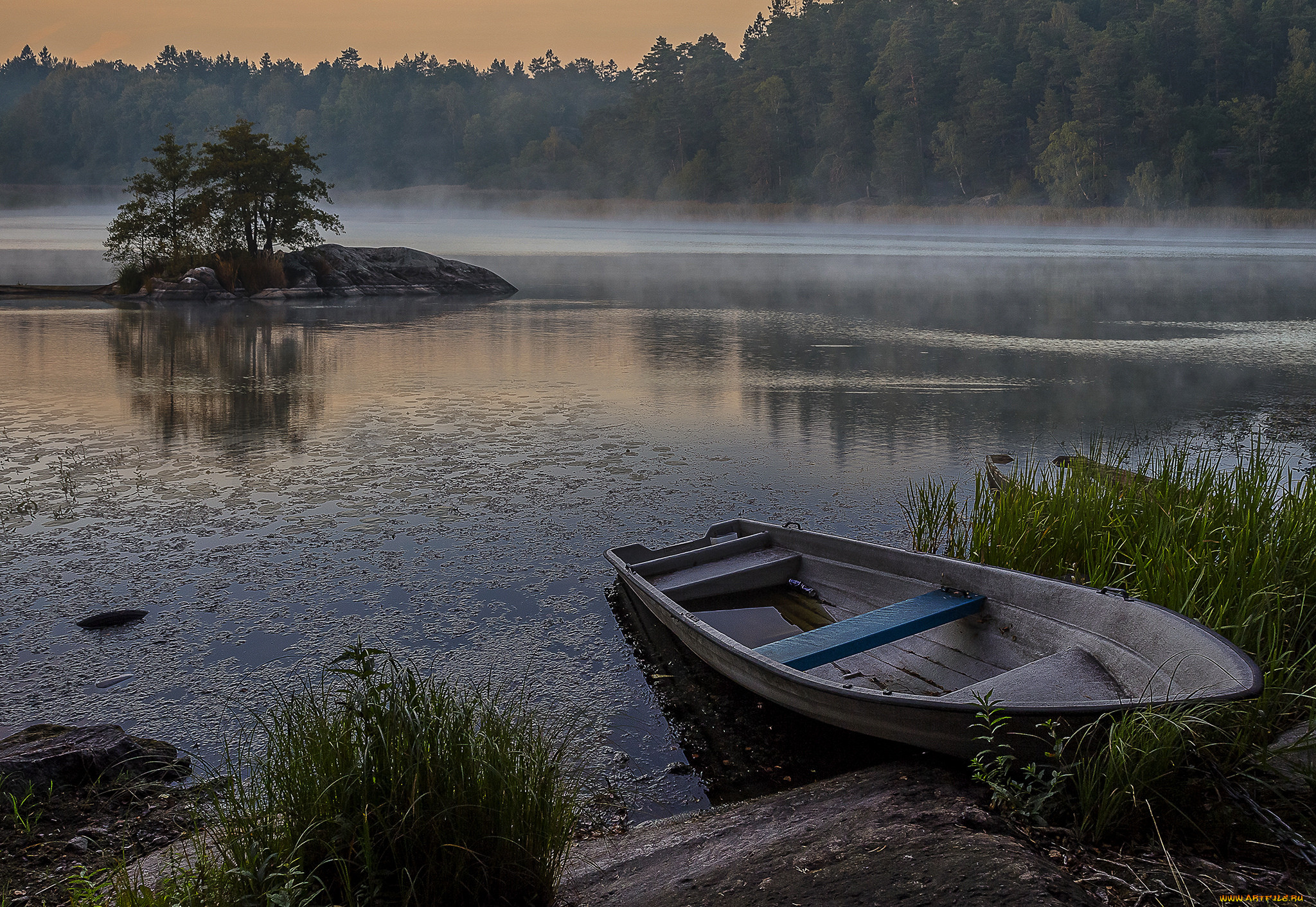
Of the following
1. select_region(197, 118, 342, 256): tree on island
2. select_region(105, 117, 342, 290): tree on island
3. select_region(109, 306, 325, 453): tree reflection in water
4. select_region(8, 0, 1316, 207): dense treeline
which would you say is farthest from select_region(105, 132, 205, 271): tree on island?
select_region(8, 0, 1316, 207): dense treeline

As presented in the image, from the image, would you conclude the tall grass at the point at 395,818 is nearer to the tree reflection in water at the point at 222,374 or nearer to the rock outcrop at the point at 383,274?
the tree reflection in water at the point at 222,374

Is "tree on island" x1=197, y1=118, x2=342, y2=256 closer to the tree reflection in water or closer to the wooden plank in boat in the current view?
the tree reflection in water

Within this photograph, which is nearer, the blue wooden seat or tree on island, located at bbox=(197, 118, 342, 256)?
the blue wooden seat

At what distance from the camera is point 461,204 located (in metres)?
138

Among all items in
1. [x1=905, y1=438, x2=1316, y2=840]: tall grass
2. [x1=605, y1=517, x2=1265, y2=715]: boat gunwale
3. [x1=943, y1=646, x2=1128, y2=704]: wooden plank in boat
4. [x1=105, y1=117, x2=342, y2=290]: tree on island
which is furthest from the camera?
[x1=105, y1=117, x2=342, y2=290]: tree on island

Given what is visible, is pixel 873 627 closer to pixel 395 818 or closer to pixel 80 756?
pixel 395 818

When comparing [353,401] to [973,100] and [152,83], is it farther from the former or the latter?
[152,83]

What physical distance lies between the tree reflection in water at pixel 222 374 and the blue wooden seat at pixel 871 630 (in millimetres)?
7412

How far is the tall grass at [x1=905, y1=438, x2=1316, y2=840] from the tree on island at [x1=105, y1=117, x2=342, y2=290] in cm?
2682

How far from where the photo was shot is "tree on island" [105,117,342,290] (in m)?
29.9

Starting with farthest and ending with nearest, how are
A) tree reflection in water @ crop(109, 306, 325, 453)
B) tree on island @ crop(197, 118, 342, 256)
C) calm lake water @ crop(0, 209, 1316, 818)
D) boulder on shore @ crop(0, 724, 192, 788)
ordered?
tree on island @ crop(197, 118, 342, 256) → tree reflection in water @ crop(109, 306, 325, 453) → calm lake water @ crop(0, 209, 1316, 818) → boulder on shore @ crop(0, 724, 192, 788)

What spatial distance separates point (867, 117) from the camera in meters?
104

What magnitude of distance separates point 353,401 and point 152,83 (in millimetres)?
166194

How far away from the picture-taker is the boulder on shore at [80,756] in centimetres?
410
